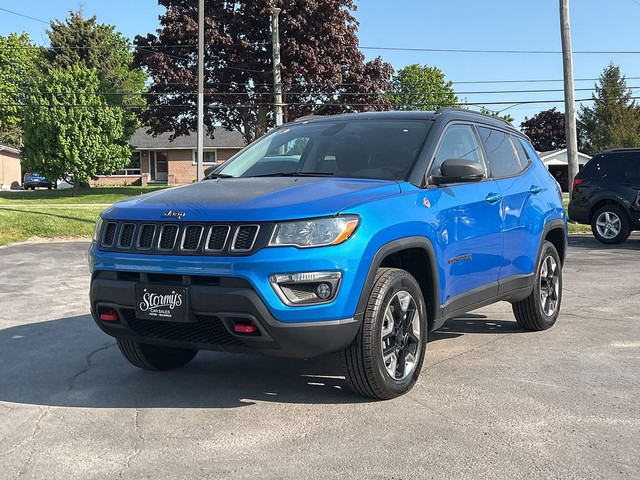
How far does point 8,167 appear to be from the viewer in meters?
63.4

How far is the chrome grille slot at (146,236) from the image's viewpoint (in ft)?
13.8

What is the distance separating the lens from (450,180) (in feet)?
16.0

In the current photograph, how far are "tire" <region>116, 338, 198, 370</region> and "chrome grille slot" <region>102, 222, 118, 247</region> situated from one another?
2.58 ft

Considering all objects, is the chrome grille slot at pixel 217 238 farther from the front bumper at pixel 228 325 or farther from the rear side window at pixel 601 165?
the rear side window at pixel 601 165

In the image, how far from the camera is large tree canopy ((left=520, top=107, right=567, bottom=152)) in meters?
74.1

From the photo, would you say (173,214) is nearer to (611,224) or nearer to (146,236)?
(146,236)

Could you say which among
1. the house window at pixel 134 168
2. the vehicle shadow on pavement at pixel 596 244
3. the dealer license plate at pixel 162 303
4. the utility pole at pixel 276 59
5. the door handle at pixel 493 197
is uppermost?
the utility pole at pixel 276 59

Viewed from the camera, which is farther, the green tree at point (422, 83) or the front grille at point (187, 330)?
the green tree at point (422, 83)

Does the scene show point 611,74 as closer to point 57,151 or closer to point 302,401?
point 57,151

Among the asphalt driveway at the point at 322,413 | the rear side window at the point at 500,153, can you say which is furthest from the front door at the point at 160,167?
the rear side window at the point at 500,153

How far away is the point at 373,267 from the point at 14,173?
67704 millimetres

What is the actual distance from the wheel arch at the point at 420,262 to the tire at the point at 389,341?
0.16 m

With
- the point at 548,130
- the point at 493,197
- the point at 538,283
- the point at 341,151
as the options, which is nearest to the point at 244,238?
the point at 341,151

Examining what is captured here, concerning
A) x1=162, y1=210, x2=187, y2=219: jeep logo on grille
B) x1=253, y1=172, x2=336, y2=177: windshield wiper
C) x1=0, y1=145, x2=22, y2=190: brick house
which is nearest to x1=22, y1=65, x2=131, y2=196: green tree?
x1=0, y1=145, x2=22, y2=190: brick house
